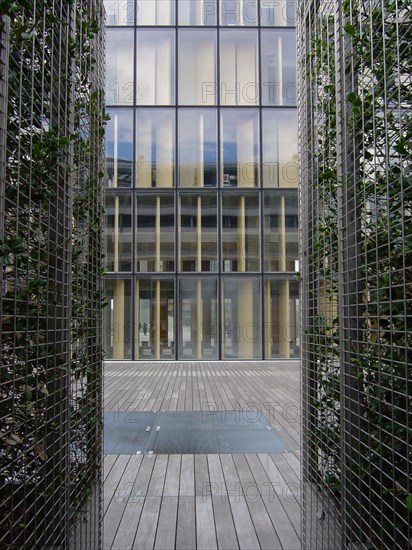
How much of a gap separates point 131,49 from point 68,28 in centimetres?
984

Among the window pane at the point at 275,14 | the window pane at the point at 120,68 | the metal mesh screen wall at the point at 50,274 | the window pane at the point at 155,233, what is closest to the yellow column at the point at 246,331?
the window pane at the point at 155,233

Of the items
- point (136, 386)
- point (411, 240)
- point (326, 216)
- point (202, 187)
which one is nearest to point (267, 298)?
point (202, 187)

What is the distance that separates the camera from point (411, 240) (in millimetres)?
1229

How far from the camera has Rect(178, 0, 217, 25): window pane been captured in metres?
10.8

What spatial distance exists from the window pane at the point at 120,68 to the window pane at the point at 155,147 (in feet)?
1.75

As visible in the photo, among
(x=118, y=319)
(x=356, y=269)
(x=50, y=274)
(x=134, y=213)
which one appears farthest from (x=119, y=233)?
(x=356, y=269)

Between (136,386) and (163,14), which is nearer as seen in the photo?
(136,386)

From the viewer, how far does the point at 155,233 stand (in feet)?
34.3

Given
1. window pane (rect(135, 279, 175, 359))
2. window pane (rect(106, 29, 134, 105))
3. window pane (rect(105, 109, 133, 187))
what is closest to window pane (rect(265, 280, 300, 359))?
window pane (rect(135, 279, 175, 359))

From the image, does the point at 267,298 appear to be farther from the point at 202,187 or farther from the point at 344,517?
the point at 344,517

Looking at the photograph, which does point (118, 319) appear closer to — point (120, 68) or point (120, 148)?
point (120, 148)

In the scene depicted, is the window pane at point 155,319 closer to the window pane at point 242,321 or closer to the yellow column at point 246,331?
the window pane at point 242,321

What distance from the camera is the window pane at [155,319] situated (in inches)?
404

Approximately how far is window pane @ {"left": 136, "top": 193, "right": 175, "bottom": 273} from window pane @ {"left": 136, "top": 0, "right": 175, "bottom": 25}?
4029 millimetres
